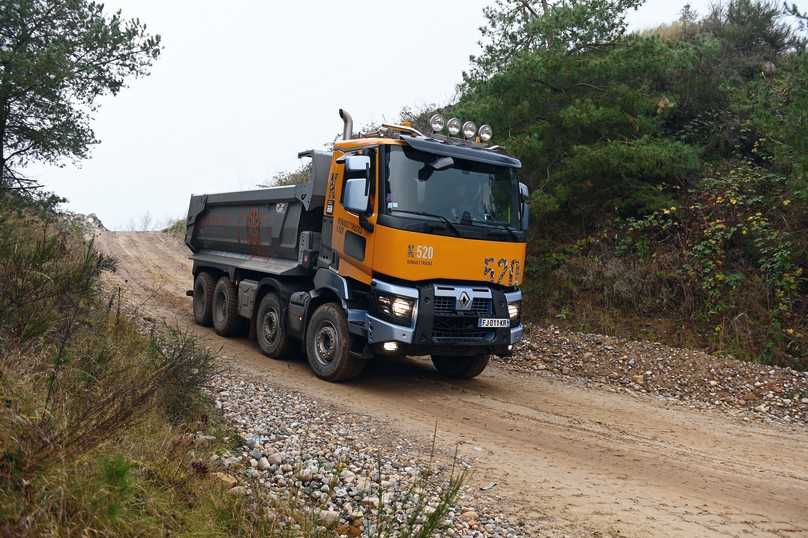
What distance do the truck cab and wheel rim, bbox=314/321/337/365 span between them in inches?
0.5

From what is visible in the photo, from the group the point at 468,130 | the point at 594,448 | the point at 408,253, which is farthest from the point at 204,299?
the point at 594,448

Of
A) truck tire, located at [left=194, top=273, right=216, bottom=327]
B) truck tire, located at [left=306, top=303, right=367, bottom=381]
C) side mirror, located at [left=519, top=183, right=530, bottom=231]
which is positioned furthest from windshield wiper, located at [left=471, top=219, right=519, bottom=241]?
truck tire, located at [left=194, top=273, right=216, bottom=327]

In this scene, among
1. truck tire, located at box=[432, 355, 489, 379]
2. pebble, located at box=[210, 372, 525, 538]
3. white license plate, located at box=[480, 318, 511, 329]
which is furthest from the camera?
truck tire, located at box=[432, 355, 489, 379]

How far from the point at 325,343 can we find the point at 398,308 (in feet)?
5.24

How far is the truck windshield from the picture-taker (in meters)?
7.36

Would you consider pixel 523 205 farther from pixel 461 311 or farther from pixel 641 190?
pixel 641 190

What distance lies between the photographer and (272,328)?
9.82 meters

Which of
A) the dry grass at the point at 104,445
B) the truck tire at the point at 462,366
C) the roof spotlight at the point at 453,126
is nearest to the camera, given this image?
the dry grass at the point at 104,445

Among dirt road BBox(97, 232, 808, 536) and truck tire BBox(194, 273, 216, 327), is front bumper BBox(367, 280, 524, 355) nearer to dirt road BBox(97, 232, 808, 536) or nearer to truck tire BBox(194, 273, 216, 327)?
dirt road BBox(97, 232, 808, 536)

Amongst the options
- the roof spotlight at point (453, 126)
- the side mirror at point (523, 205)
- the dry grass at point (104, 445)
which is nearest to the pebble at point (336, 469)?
the dry grass at point (104, 445)

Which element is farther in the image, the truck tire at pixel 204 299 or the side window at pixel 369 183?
the truck tire at pixel 204 299

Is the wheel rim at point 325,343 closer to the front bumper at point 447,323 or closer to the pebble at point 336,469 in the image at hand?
the front bumper at point 447,323

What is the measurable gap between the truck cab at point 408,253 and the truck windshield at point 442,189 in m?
0.01

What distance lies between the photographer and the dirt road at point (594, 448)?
14.9ft
